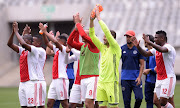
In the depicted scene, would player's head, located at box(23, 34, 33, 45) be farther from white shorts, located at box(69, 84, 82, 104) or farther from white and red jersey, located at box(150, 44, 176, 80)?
white and red jersey, located at box(150, 44, 176, 80)

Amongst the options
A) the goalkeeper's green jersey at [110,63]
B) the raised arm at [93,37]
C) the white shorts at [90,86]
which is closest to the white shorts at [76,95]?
the white shorts at [90,86]

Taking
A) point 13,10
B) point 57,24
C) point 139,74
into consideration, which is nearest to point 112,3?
point 57,24

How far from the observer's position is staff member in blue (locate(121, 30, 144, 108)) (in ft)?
38.4

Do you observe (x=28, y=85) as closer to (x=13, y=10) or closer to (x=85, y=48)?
(x=85, y=48)

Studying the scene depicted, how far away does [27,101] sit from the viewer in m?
10.0

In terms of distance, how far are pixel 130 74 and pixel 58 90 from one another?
2062mm

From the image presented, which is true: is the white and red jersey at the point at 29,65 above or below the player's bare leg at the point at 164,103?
above

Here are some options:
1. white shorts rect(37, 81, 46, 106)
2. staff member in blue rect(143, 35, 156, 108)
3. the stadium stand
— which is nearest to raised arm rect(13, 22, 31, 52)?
white shorts rect(37, 81, 46, 106)

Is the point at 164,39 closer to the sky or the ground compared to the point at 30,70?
closer to the sky

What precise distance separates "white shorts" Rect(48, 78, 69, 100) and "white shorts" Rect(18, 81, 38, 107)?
153 cm

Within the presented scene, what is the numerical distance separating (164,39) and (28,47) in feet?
11.0

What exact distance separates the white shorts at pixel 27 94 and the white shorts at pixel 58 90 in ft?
5.02

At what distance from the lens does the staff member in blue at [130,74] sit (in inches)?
461

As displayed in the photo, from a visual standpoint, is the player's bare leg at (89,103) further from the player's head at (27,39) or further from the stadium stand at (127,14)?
the stadium stand at (127,14)
